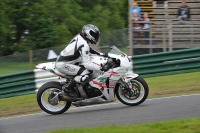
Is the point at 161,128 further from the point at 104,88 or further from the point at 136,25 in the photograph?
the point at 136,25

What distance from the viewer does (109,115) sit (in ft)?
33.1

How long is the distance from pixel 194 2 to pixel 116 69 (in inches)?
397

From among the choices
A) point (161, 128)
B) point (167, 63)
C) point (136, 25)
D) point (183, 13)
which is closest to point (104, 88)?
point (161, 128)

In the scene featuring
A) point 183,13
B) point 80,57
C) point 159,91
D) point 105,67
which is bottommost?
point 159,91

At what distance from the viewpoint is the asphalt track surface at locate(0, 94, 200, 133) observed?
9.43 meters

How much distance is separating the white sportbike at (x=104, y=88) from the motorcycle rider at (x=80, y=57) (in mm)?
117

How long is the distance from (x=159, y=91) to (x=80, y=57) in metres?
2.98

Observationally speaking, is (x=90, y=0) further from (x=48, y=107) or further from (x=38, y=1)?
(x=48, y=107)

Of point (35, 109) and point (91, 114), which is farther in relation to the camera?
point (35, 109)

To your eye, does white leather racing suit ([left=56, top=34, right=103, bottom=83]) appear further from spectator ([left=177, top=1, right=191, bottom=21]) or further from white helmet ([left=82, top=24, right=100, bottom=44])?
spectator ([left=177, top=1, right=191, bottom=21])

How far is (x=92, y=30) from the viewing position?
35.0 feet

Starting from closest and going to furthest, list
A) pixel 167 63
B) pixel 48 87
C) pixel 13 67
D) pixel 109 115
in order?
pixel 109 115 < pixel 48 87 < pixel 167 63 < pixel 13 67

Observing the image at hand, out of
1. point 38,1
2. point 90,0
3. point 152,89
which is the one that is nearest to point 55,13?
point 38,1

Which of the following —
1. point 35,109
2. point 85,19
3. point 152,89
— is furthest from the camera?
point 85,19
